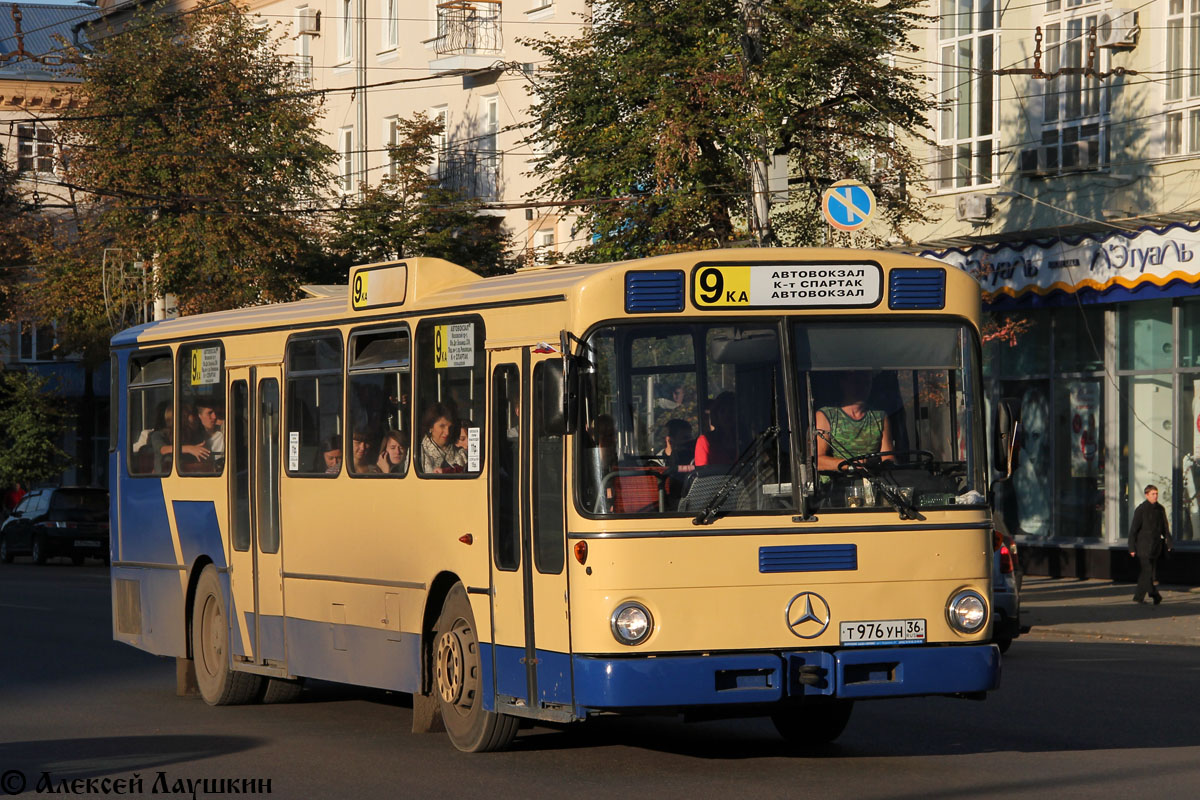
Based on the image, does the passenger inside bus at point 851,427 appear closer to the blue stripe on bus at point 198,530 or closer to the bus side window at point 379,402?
the bus side window at point 379,402

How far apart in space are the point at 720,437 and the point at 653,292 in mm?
819

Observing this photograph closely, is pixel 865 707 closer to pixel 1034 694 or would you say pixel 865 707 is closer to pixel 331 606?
pixel 1034 694

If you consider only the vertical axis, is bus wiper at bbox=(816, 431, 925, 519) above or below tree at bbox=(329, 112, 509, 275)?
below

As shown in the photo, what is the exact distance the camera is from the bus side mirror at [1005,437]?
409 inches

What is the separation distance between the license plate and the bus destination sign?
1.65 metres

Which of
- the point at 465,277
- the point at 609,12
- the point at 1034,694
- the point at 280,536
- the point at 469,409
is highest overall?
the point at 609,12

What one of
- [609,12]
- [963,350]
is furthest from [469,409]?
[609,12]

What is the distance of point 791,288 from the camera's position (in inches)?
408

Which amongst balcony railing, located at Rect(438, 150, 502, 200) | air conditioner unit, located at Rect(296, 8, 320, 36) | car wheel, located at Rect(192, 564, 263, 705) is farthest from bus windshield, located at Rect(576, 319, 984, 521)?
air conditioner unit, located at Rect(296, 8, 320, 36)

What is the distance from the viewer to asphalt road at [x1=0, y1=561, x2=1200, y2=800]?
10055 millimetres

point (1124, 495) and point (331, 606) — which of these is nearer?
point (331, 606)

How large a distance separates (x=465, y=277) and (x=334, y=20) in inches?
1659

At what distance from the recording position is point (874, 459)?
10281 millimetres

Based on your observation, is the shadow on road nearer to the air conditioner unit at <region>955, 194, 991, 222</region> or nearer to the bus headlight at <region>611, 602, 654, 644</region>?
the bus headlight at <region>611, 602, 654, 644</region>
